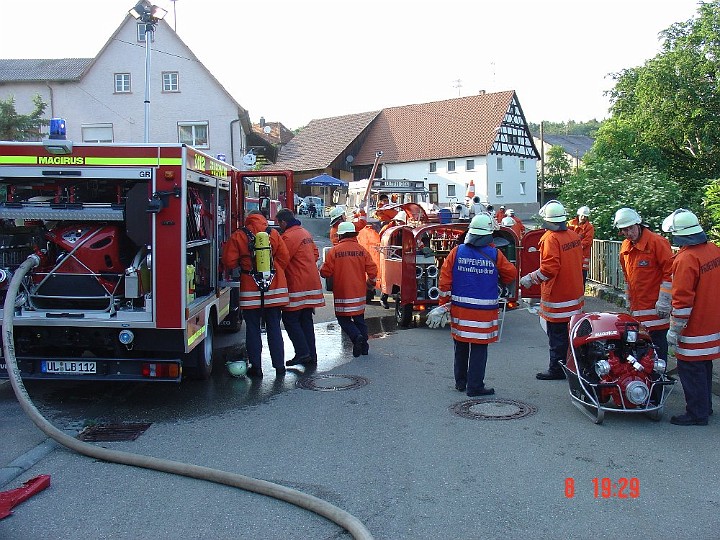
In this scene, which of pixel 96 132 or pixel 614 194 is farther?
pixel 96 132

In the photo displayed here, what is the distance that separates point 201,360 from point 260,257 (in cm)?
127

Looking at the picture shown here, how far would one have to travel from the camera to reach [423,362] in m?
9.22

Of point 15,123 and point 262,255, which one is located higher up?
point 15,123

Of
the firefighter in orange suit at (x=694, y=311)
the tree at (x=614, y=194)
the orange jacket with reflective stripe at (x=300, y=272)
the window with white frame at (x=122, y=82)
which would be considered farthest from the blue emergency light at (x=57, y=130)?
the window with white frame at (x=122, y=82)

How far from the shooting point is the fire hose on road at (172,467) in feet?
14.5

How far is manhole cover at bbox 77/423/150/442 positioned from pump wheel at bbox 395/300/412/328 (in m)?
5.67

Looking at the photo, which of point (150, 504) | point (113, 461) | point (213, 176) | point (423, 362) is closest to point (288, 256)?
point (213, 176)

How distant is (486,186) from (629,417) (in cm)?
4020

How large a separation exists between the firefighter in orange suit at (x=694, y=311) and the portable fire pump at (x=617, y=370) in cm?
20

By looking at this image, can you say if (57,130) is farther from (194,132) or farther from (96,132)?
(96,132)

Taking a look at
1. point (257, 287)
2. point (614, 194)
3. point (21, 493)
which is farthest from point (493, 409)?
point (614, 194)

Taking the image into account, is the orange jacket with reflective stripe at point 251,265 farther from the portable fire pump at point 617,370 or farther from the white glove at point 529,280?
the portable fire pump at point 617,370

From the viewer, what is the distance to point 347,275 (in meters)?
9.38

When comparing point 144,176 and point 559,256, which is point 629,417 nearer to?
point 559,256
